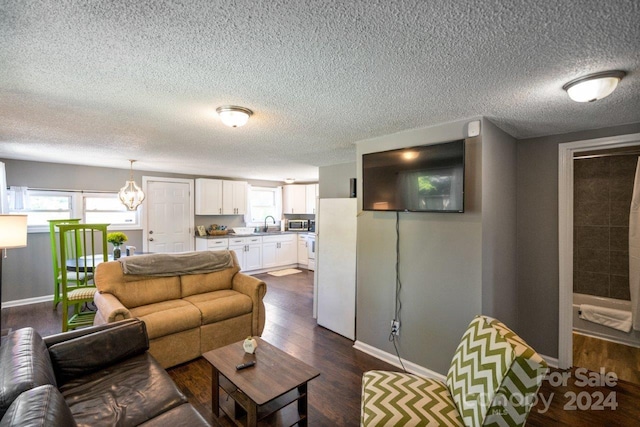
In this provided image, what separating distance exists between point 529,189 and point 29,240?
22.0ft

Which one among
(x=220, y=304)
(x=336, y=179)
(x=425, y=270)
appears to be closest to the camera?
→ (x=425, y=270)

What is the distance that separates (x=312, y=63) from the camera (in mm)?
1515

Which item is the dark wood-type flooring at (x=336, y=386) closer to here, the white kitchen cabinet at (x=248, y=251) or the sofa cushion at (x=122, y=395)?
the sofa cushion at (x=122, y=395)

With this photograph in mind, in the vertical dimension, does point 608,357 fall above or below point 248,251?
below

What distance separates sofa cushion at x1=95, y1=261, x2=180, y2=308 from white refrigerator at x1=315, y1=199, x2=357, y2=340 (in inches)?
67.3

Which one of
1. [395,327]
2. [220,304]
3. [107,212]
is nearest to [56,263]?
[107,212]

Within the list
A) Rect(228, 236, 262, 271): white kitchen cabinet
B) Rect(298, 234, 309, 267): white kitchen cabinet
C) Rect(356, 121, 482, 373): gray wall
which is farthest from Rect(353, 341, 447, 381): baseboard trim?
Rect(298, 234, 309, 267): white kitchen cabinet

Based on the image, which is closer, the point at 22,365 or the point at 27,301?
the point at 22,365

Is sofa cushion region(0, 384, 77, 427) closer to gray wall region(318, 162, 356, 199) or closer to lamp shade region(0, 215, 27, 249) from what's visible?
lamp shade region(0, 215, 27, 249)

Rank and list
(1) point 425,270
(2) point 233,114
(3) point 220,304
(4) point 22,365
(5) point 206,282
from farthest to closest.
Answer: (5) point 206,282 → (3) point 220,304 → (1) point 425,270 → (2) point 233,114 → (4) point 22,365

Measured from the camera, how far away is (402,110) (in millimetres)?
2215

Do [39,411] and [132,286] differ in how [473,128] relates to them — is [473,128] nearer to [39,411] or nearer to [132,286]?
[39,411]

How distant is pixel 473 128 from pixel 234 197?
553cm

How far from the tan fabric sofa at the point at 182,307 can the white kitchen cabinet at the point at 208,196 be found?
310 cm
